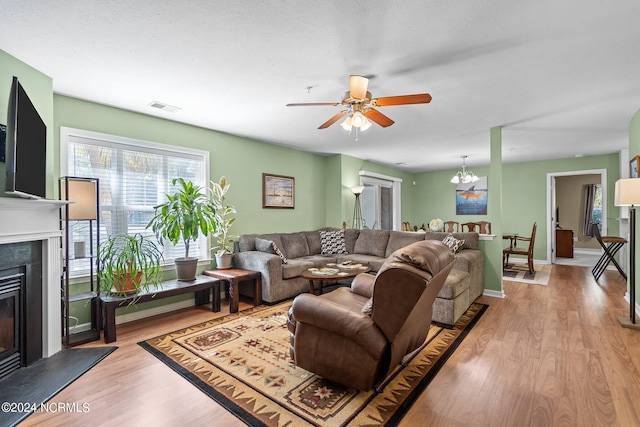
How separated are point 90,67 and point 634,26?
4.04 metres

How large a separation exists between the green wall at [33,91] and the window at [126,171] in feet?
1.05

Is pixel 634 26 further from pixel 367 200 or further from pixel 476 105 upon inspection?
pixel 367 200

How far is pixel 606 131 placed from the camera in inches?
Answer: 180

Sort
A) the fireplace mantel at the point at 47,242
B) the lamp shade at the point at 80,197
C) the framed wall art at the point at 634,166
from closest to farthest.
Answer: the fireplace mantel at the point at 47,242
the lamp shade at the point at 80,197
the framed wall art at the point at 634,166

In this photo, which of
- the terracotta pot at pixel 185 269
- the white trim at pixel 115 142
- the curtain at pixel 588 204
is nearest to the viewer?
the white trim at pixel 115 142

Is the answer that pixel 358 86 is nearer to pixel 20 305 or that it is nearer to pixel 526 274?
pixel 20 305

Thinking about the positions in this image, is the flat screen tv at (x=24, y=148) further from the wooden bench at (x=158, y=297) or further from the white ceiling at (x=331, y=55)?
the wooden bench at (x=158, y=297)

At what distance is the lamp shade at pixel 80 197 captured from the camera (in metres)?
2.82

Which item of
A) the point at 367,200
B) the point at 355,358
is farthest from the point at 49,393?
the point at 367,200

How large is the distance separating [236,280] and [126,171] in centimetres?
185

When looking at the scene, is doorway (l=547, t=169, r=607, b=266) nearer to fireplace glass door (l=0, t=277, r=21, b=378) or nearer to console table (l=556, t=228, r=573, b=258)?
console table (l=556, t=228, r=573, b=258)

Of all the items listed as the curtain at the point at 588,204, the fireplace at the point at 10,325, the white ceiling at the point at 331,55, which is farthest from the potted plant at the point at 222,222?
the curtain at the point at 588,204

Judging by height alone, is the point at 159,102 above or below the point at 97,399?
above

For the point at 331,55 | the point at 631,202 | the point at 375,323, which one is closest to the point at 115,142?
the point at 331,55
